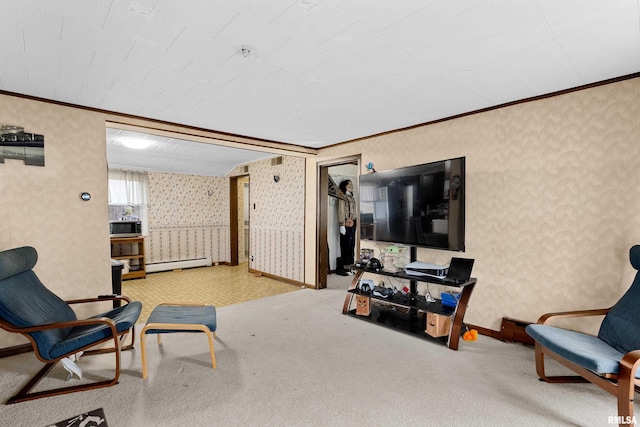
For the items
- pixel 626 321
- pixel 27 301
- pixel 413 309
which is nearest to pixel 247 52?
pixel 27 301

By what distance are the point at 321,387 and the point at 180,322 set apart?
1.25 meters

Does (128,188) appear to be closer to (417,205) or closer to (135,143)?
(135,143)

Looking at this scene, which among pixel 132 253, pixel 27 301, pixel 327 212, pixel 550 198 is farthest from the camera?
pixel 132 253

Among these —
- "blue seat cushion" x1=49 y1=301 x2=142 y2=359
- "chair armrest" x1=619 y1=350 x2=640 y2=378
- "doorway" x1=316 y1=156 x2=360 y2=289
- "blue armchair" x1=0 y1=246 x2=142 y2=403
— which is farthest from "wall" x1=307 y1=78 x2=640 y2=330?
"blue armchair" x1=0 y1=246 x2=142 y2=403

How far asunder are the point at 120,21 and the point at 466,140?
3.17m

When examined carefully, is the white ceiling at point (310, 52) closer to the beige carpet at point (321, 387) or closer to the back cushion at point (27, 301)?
the back cushion at point (27, 301)

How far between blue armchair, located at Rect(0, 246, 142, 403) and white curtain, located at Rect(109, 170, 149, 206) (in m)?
3.87

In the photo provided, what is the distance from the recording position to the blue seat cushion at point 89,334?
7.02 feet

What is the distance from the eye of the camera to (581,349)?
6.53 feet

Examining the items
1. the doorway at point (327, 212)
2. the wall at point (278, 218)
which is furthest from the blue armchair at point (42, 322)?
the wall at point (278, 218)

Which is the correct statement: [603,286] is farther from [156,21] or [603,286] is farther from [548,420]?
[156,21]

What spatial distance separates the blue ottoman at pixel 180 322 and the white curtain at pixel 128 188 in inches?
165

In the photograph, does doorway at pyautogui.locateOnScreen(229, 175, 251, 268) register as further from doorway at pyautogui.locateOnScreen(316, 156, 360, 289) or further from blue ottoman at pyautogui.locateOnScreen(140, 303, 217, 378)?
blue ottoman at pyautogui.locateOnScreen(140, 303, 217, 378)

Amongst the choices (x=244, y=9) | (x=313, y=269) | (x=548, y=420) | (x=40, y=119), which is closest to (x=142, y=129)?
(x=40, y=119)
